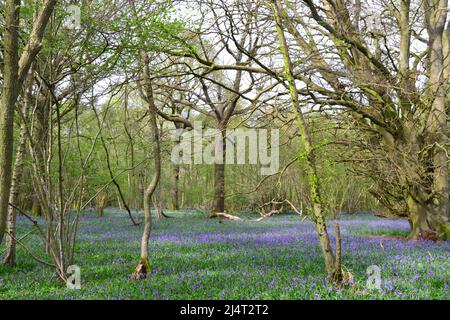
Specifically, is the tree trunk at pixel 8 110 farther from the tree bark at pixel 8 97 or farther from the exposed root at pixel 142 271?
the exposed root at pixel 142 271

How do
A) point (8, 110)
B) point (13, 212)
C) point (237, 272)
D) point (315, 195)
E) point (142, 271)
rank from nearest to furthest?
point (8, 110) < point (315, 195) < point (142, 271) < point (237, 272) < point (13, 212)

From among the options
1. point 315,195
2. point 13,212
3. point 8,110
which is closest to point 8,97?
point 8,110

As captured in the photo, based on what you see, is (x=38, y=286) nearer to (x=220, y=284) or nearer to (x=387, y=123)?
(x=220, y=284)

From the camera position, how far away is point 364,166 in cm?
1378

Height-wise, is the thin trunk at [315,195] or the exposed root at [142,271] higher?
the thin trunk at [315,195]

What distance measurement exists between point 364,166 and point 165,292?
9405mm

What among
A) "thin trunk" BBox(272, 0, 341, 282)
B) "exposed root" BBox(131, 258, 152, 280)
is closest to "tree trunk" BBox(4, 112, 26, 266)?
"exposed root" BBox(131, 258, 152, 280)

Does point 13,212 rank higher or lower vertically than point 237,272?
higher

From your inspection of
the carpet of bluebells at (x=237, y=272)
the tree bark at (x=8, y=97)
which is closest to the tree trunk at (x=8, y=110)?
the tree bark at (x=8, y=97)

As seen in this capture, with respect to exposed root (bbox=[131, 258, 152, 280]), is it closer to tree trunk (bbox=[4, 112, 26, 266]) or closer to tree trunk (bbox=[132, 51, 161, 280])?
tree trunk (bbox=[132, 51, 161, 280])

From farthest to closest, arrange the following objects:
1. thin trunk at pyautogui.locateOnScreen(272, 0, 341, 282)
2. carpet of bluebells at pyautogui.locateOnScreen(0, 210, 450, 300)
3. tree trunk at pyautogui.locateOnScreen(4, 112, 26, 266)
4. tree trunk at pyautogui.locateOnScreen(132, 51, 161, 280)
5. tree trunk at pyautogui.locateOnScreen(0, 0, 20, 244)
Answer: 1. tree trunk at pyautogui.locateOnScreen(4, 112, 26, 266)
2. tree trunk at pyautogui.locateOnScreen(132, 51, 161, 280)
3. thin trunk at pyautogui.locateOnScreen(272, 0, 341, 282)
4. carpet of bluebells at pyautogui.locateOnScreen(0, 210, 450, 300)
5. tree trunk at pyautogui.locateOnScreen(0, 0, 20, 244)

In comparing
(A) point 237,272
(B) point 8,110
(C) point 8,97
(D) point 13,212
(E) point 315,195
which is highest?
(C) point 8,97

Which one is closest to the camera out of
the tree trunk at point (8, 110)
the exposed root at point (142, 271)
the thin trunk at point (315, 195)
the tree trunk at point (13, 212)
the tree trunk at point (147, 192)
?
the tree trunk at point (8, 110)

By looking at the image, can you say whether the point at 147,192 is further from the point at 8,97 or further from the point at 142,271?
the point at 8,97
